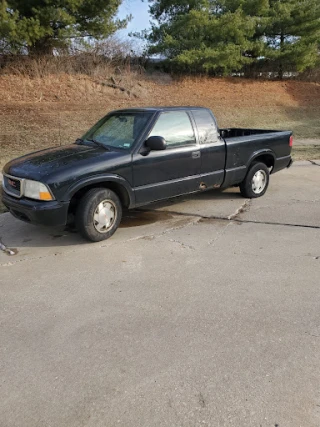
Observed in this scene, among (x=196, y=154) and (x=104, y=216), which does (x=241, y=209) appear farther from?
(x=104, y=216)

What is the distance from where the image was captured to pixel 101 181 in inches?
190

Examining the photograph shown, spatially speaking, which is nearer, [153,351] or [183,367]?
[183,367]

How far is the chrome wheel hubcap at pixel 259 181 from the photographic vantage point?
22.8 feet

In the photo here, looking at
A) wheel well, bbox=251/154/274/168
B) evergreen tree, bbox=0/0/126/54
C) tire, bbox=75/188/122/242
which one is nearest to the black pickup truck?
tire, bbox=75/188/122/242

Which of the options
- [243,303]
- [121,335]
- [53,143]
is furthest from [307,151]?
[121,335]

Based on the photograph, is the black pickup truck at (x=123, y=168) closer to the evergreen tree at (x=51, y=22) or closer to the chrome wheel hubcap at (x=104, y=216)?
the chrome wheel hubcap at (x=104, y=216)

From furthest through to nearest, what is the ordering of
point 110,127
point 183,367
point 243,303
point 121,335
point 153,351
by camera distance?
point 110,127 < point 243,303 < point 121,335 < point 153,351 < point 183,367

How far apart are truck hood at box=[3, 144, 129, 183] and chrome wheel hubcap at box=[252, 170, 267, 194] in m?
2.90

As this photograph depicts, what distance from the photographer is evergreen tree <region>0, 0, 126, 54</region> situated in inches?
546

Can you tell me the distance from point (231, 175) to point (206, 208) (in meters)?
0.73

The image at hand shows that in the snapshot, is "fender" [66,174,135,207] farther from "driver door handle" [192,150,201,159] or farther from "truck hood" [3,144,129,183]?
"driver door handle" [192,150,201,159]

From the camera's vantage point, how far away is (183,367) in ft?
8.57

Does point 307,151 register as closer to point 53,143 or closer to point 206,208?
point 206,208

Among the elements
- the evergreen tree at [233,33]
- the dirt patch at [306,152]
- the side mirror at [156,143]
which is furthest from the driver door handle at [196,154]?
the evergreen tree at [233,33]
